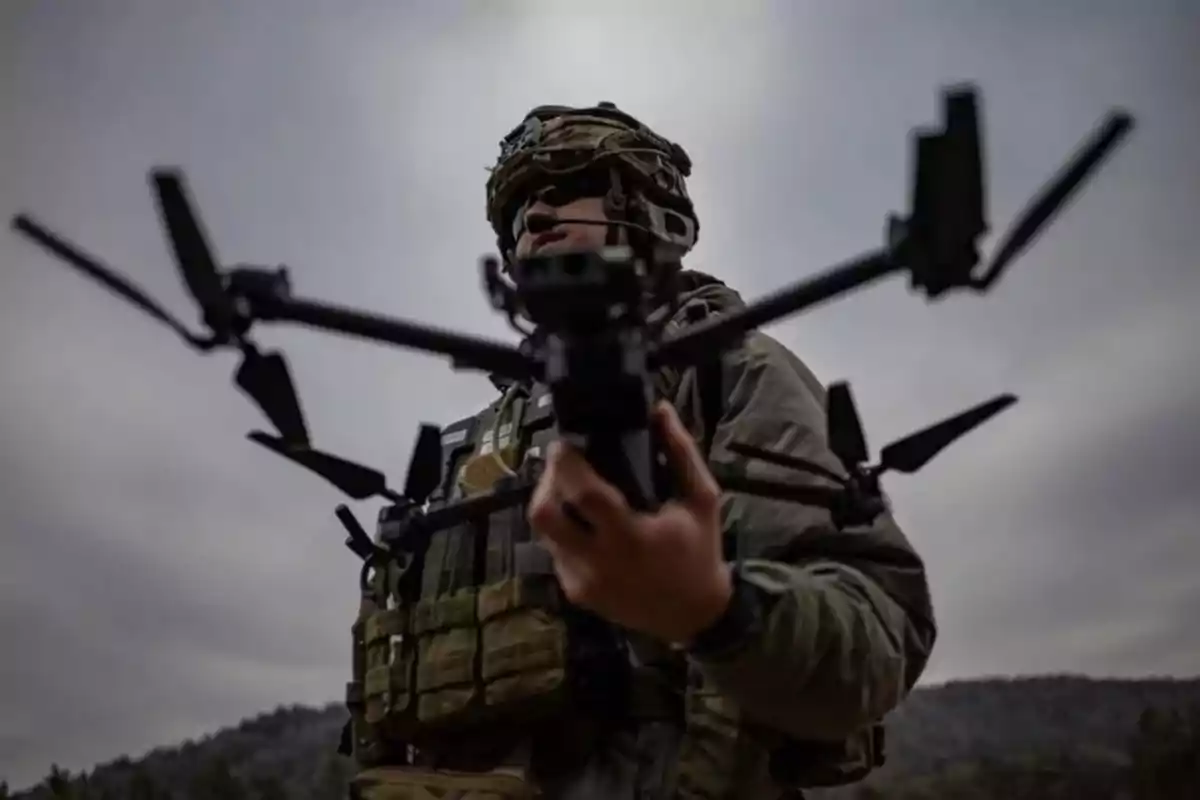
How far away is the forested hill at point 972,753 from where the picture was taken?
5.99 m

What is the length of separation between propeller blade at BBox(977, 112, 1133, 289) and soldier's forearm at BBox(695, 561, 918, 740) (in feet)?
2.11

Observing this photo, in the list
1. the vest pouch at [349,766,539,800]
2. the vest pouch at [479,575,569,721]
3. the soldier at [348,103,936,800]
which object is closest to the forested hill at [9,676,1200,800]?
the vest pouch at [349,766,539,800]

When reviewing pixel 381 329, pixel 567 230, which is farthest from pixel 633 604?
pixel 567 230

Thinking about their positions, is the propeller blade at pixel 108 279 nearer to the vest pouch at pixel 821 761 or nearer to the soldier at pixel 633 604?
the soldier at pixel 633 604

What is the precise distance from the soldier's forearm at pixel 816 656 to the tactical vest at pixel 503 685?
0.16 m

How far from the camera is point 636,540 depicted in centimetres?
146

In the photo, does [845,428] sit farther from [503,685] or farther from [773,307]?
[503,685]

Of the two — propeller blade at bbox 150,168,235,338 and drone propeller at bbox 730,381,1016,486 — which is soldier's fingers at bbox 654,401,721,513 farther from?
propeller blade at bbox 150,168,235,338

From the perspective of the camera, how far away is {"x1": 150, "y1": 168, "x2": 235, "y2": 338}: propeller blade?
1.37 metres

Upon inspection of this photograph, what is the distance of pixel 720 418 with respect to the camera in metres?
2.32

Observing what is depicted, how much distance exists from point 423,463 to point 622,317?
0.75 metres

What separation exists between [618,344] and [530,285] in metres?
0.14

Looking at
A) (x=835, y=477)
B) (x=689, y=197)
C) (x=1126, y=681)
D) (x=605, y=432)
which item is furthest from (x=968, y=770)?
(x=605, y=432)

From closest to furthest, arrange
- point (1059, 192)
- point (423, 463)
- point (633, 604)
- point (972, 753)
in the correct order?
point (1059, 192) → point (633, 604) → point (423, 463) → point (972, 753)
